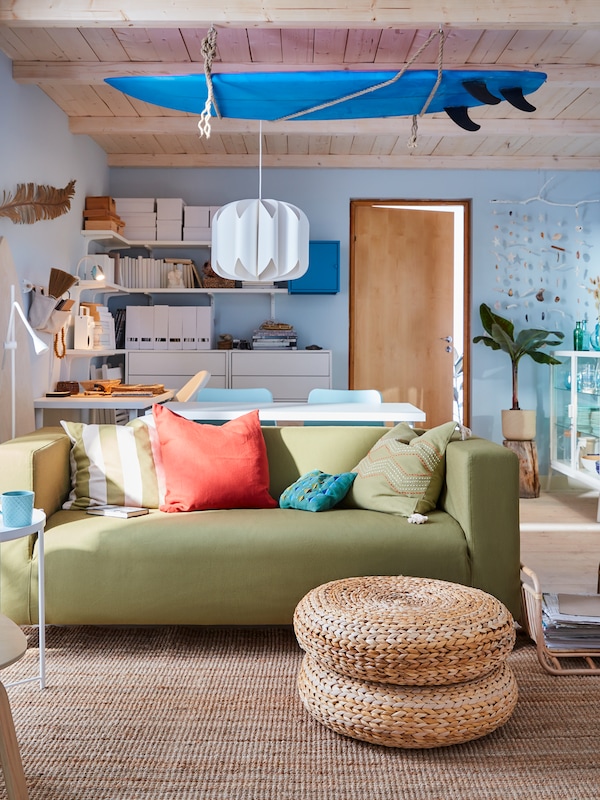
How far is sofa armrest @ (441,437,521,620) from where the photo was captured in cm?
258

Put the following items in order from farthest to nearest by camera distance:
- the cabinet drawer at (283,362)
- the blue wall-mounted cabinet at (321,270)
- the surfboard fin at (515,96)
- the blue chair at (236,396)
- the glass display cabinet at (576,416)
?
the blue wall-mounted cabinet at (321,270)
the cabinet drawer at (283,362)
the glass display cabinet at (576,416)
the blue chair at (236,396)
the surfboard fin at (515,96)

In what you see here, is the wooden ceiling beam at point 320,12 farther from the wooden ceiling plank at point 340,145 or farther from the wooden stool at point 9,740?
the wooden stool at point 9,740

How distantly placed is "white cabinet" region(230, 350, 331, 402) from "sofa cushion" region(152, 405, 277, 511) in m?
2.95

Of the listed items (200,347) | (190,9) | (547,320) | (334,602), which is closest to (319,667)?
(334,602)

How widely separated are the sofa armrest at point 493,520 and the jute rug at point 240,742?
24 centimetres

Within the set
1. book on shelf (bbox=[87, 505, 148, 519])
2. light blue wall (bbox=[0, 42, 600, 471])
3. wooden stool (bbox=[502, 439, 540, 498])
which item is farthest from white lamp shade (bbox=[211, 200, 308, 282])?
wooden stool (bbox=[502, 439, 540, 498])

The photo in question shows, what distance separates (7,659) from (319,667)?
89 cm

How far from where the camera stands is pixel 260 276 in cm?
395

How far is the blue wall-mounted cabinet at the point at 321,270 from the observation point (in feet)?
19.7

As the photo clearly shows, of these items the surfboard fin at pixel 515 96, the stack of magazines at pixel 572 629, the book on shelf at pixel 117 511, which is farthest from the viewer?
the surfboard fin at pixel 515 96

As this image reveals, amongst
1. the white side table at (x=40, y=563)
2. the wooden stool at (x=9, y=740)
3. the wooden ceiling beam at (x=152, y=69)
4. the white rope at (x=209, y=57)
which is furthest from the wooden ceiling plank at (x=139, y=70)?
the wooden stool at (x=9, y=740)

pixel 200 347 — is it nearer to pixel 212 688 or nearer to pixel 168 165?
pixel 168 165

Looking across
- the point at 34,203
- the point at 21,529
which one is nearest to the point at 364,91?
the point at 34,203

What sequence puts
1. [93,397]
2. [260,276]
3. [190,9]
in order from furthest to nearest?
[93,397]
[260,276]
[190,9]
